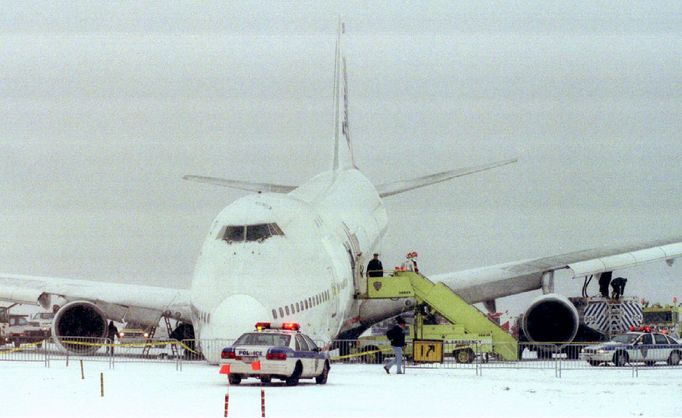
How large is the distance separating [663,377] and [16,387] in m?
14.1

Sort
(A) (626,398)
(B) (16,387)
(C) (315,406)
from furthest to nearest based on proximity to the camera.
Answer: (B) (16,387)
(A) (626,398)
(C) (315,406)

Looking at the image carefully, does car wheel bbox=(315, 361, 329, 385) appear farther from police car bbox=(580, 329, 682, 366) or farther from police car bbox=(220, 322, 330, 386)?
police car bbox=(580, 329, 682, 366)

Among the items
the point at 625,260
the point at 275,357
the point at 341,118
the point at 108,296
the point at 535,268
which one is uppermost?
the point at 341,118

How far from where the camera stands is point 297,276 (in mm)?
29359

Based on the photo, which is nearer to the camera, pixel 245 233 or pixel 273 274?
pixel 273 274

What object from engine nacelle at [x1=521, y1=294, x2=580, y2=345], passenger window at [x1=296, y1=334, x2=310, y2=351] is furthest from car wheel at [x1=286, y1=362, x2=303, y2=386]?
engine nacelle at [x1=521, y1=294, x2=580, y2=345]

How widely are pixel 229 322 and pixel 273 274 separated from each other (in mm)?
1977

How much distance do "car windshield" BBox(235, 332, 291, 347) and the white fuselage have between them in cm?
411

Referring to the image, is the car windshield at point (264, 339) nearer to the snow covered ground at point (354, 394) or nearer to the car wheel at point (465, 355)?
the snow covered ground at point (354, 394)

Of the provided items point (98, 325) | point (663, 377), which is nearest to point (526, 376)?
point (663, 377)

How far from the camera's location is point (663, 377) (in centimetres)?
2647

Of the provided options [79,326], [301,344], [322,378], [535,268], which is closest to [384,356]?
[535,268]

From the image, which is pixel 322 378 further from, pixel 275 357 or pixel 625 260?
pixel 625 260

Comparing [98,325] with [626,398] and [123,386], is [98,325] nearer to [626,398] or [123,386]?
[123,386]
